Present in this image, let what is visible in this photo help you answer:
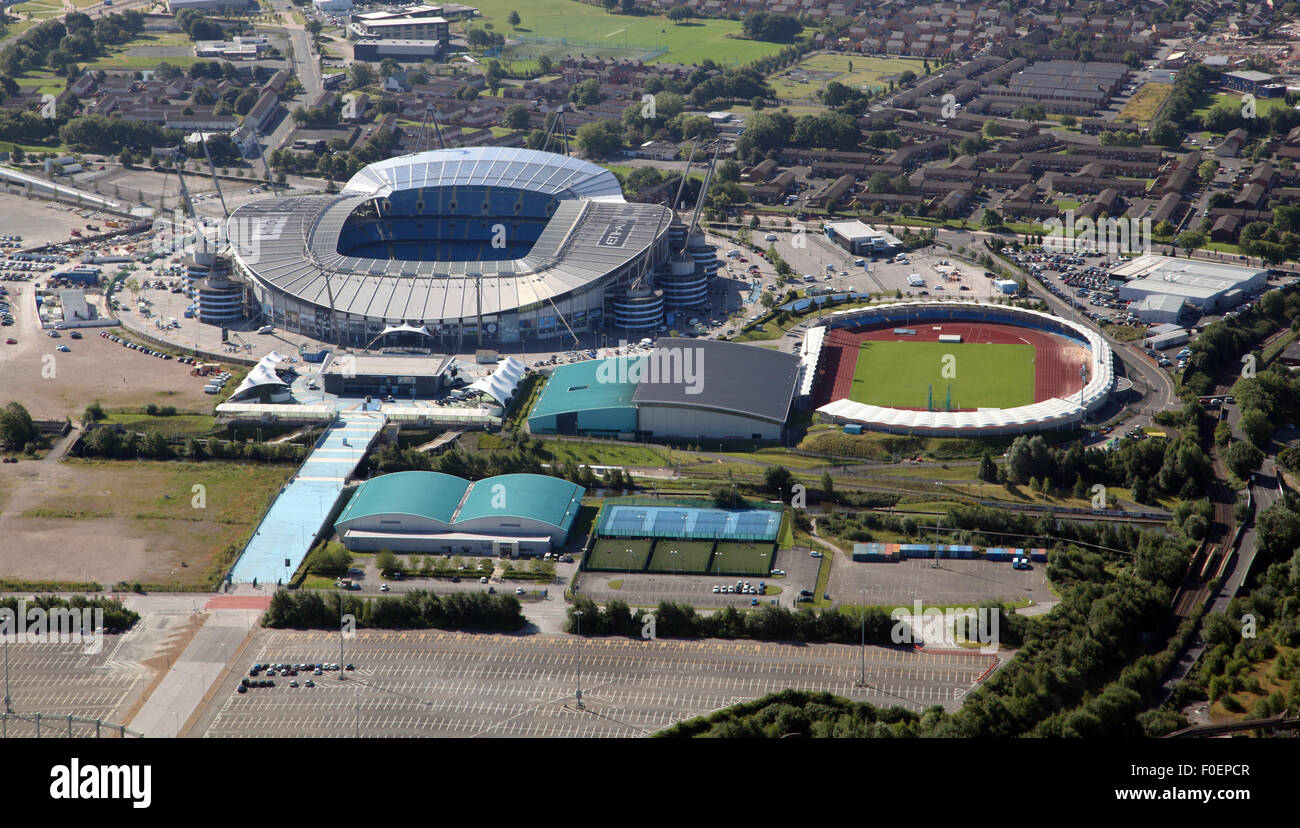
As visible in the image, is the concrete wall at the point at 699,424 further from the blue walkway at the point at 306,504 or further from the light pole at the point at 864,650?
the light pole at the point at 864,650

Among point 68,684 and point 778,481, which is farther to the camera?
point 778,481

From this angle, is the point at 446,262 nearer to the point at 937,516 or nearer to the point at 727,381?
the point at 727,381

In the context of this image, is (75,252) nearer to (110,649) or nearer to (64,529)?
(64,529)

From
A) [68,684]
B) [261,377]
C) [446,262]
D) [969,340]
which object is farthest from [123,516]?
[969,340]

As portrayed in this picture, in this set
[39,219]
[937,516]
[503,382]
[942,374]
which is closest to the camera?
[937,516]

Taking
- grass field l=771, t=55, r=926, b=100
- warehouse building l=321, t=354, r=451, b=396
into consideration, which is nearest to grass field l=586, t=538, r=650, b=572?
warehouse building l=321, t=354, r=451, b=396

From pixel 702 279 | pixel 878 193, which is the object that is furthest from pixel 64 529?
pixel 878 193

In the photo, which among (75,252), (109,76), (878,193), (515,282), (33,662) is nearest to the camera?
(33,662)
